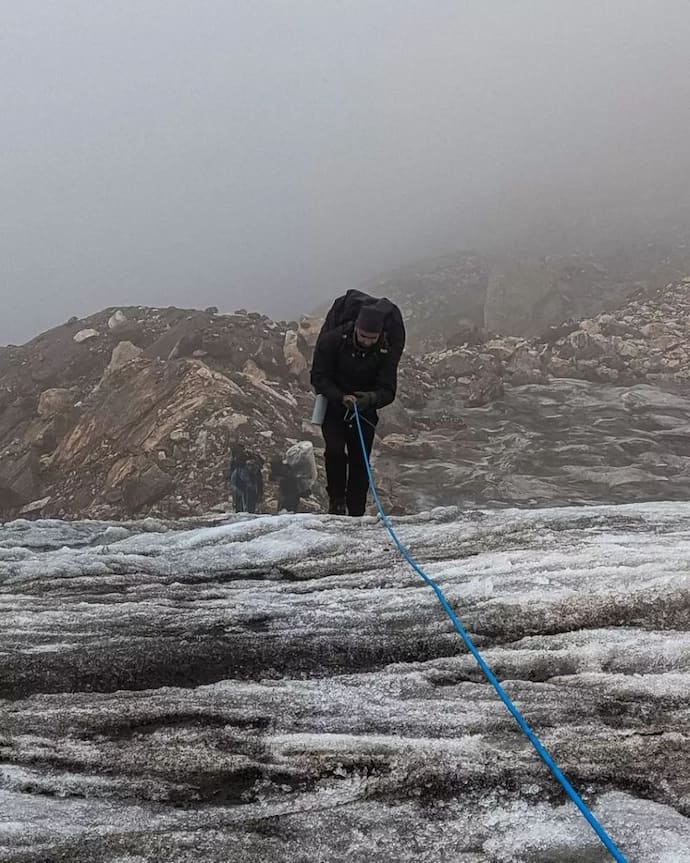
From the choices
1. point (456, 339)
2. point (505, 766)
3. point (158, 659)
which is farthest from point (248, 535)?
point (456, 339)

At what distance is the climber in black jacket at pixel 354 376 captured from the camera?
6280 millimetres

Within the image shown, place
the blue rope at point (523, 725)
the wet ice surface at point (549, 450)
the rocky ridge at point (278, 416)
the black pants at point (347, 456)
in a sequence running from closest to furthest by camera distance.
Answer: the blue rope at point (523, 725), the black pants at point (347, 456), the wet ice surface at point (549, 450), the rocky ridge at point (278, 416)

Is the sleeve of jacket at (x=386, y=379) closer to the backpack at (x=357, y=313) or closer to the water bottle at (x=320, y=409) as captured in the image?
the backpack at (x=357, y=313)

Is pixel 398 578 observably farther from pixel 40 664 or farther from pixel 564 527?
pixel 40 664

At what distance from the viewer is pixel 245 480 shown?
13664mm

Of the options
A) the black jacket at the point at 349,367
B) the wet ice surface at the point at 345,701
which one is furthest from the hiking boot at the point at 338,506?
the wet ice surface at the point at 345,701

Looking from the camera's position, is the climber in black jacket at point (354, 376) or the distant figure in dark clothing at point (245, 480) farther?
the distant figure in dark clothing at point (245, 480)

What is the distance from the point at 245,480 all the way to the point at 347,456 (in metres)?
6.67

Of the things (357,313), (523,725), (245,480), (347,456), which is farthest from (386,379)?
(245,480)

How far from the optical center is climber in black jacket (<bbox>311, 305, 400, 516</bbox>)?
20.6 feet

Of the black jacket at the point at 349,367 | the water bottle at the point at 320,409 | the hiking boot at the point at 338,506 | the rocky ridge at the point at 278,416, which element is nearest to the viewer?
the black jacket at the point at 349,367

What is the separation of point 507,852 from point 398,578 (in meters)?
2.65

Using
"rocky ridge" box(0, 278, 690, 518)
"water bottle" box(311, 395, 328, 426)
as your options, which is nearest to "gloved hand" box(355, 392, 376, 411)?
"water bottle" box(311, 395, 328, 426)

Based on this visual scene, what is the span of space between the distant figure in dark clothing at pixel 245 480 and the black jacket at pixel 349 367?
7.08m
